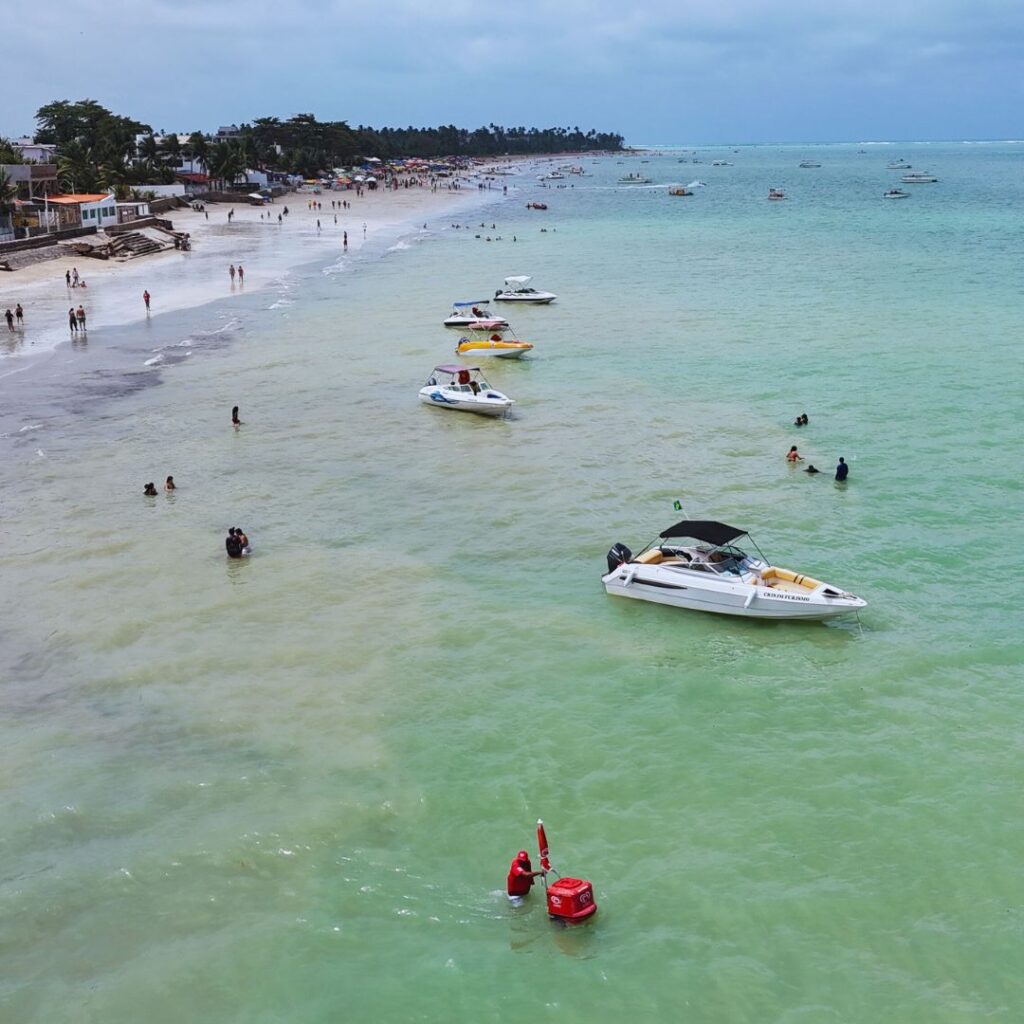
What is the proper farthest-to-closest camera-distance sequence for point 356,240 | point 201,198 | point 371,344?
point 201,198 → point 356,240 → point 371,344

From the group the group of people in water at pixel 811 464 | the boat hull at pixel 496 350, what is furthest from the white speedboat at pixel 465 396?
the group of people in water at pixel 811 464

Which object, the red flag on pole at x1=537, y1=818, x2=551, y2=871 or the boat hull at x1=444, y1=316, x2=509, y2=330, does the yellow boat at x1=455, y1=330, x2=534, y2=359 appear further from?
the red flag on pole at x1=537, y1=818, x2=551, y2=871

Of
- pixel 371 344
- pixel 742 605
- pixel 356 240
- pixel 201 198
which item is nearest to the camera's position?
pixel 742 605

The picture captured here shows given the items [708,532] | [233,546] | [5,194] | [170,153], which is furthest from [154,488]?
[170,153]

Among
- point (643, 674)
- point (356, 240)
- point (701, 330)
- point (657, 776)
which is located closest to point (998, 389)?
point (701, 330)

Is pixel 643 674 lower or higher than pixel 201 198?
lower

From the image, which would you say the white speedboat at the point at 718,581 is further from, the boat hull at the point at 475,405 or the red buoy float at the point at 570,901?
the boat hull at the point at 475,405

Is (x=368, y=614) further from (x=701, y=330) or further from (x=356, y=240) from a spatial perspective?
(x=356, y=240)

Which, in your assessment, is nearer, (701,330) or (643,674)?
(643,674)
